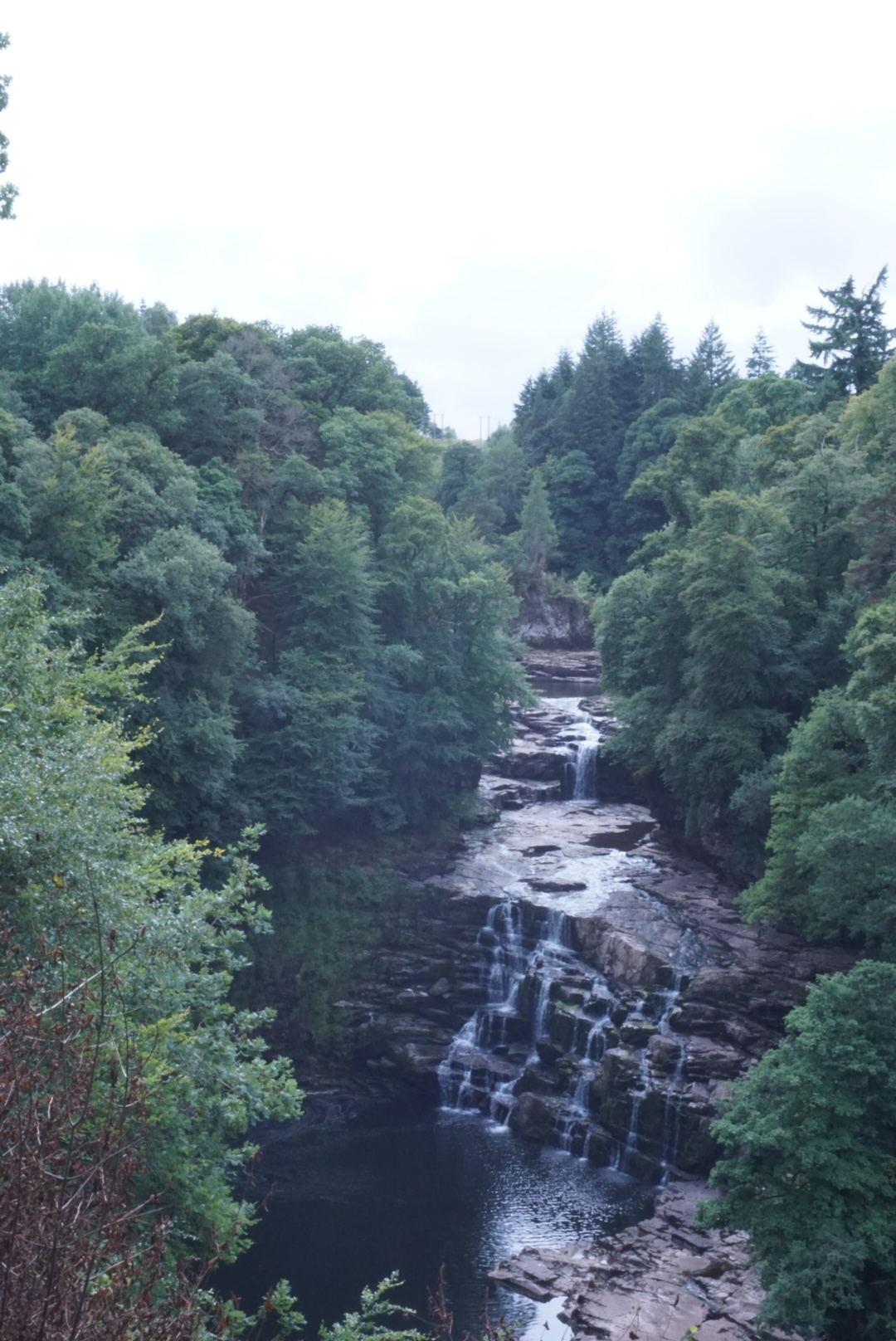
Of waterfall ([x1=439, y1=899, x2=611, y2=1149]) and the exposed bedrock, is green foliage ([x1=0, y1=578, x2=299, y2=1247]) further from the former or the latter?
waterfall ([x1=439, y1=899, x2=611, y2=1149])

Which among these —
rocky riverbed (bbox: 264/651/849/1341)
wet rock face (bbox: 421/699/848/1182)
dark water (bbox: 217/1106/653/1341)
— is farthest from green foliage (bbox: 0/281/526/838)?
dark water (bbox: 217/1106/653/1341)

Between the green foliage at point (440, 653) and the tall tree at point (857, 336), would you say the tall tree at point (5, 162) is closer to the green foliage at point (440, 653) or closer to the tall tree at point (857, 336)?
the green foliage at point (440, 653)

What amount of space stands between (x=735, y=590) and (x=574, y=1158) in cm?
A: 1483

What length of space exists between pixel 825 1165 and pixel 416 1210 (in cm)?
891

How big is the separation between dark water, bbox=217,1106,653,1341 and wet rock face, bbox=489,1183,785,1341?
0.48 meters

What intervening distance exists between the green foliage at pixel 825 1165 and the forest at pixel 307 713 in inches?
2.1

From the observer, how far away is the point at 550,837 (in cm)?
3198

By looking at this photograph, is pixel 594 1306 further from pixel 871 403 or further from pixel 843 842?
pixel 871 403

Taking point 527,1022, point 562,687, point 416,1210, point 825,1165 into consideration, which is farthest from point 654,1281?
point 562,687

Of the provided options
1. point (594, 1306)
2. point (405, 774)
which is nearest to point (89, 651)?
point (405, 774)

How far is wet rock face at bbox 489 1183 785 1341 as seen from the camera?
15.3 m

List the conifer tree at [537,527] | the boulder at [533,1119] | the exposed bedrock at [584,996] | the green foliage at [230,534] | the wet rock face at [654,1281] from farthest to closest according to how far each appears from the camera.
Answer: the conifer tree at [537,527] < the green foliage at [230,534] < the boulder at [533,1119] < the exposed bedrock at [584,996] < the wet rock face at [654,1281]

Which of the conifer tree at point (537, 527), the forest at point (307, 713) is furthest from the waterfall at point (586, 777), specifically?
the conifer tree at point (537, 527)

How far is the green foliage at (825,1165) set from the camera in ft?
44.2
